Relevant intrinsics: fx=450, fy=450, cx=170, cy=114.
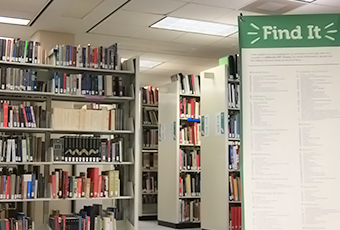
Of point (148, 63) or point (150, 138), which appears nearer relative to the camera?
point (150, 138)

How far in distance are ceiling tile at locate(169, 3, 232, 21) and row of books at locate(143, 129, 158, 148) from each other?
3.40 meters

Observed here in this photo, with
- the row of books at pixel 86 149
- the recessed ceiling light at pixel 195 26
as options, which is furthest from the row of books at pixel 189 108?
the row of books at pixel 86 149

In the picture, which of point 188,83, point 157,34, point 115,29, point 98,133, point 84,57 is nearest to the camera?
point 84,57

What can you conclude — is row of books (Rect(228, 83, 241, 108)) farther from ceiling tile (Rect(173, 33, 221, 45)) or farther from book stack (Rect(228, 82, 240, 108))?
ceiling tile (Rect(173, 33, 221, 45))

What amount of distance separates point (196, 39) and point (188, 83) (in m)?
0.85

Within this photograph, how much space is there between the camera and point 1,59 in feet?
17.2

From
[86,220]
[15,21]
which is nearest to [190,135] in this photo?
[86,220]

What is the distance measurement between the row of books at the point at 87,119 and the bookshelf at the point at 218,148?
5.85ft

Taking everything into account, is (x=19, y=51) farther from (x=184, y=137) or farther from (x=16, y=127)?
(x=184, y=137)

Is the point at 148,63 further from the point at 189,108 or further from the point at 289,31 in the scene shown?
the point at 289,31

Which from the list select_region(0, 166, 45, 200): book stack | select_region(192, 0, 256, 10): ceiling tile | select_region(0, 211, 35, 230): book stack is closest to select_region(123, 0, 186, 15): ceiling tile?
select_region(192, 0, 256, 10): ceiling tile

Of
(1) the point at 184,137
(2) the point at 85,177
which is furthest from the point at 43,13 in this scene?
(1) the point at 184,137

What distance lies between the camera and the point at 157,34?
7.45 meters

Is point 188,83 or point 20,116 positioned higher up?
point 188,83
